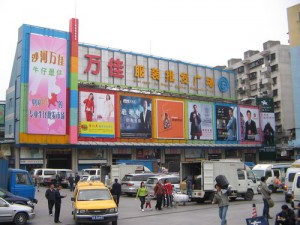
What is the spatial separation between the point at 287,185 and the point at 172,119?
1387 inches

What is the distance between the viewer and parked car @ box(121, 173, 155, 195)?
3051 cm

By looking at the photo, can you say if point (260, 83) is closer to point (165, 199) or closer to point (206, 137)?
point (206, 137)

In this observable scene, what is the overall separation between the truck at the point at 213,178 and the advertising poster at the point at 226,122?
127ft

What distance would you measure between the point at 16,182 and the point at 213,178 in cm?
1104

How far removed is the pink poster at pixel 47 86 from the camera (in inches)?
1847

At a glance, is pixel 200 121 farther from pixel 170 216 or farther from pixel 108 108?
pixel 170 216

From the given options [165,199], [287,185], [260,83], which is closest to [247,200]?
[287,185]

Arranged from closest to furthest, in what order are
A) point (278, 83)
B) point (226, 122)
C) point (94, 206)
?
1. point (94, 206)
2. point (226, 122)
3. point (278, 83)

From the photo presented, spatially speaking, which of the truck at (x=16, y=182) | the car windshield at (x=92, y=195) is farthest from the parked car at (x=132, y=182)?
the car windshield at (x=92, y=195)

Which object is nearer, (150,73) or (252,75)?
(150,73)

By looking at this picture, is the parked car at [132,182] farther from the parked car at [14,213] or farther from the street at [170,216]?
the parked car at [14,213]

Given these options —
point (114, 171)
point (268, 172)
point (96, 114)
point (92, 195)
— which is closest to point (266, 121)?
point (96, 114)

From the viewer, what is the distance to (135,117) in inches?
2184

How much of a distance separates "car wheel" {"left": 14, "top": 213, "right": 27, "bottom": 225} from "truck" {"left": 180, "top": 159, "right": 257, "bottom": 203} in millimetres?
10958
